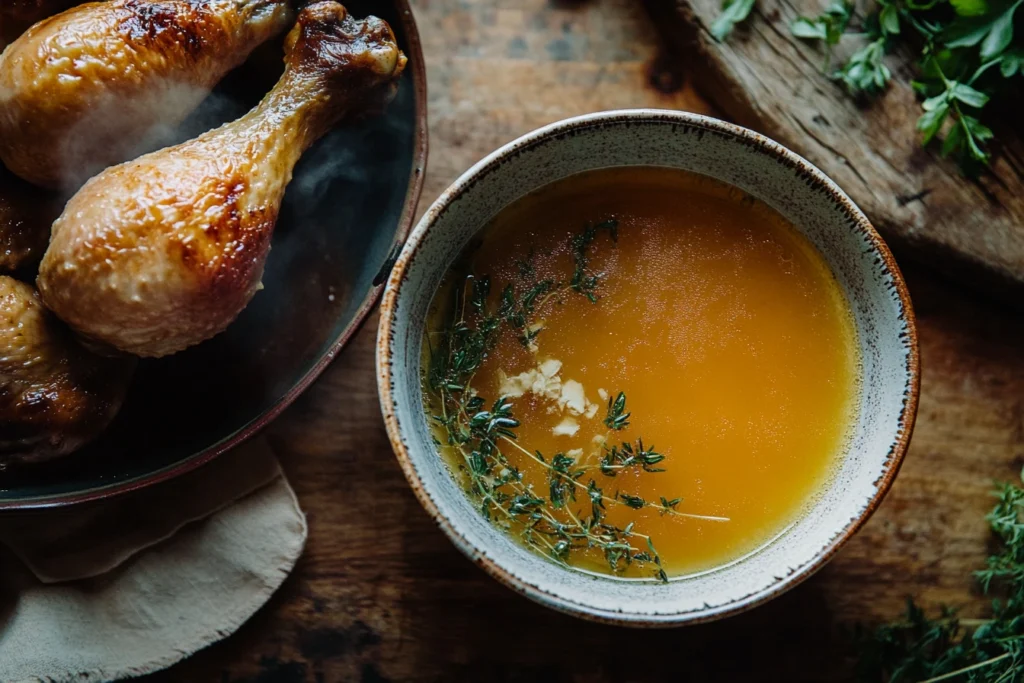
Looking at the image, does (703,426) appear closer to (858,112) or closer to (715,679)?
(715,679)

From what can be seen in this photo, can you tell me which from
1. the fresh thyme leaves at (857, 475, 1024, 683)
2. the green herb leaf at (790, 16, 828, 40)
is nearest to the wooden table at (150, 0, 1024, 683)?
the fresh thyme leaves at (857, 475, 1024, 683)

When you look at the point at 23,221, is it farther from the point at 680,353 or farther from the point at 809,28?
the point at 809,28

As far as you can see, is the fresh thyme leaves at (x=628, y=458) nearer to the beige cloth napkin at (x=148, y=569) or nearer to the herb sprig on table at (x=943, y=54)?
the beige cloth napkin at (x=148, y=569)

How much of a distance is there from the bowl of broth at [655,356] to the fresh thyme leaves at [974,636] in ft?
1.18

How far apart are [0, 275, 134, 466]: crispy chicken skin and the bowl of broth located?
0.44m

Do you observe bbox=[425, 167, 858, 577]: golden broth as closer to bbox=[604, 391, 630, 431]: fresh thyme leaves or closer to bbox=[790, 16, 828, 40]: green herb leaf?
bbox=[604, 391, 630, 431]: fresh thyme leaves

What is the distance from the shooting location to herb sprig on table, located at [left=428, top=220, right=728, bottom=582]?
1238mm

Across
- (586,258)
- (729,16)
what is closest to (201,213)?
(586,258)

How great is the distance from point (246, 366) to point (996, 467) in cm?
127

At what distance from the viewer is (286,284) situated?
1368mm

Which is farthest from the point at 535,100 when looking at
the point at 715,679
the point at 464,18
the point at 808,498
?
the point at 715,679

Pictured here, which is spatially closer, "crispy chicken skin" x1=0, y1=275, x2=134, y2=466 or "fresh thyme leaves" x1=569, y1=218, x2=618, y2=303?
"crispy chicken skin" x1=0, y1=275, x2=134, y2=466

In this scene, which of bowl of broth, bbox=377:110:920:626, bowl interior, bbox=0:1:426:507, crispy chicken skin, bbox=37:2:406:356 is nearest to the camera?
crispy chicken skin, bbox=37:2:406:356

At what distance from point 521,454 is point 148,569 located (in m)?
0.64
